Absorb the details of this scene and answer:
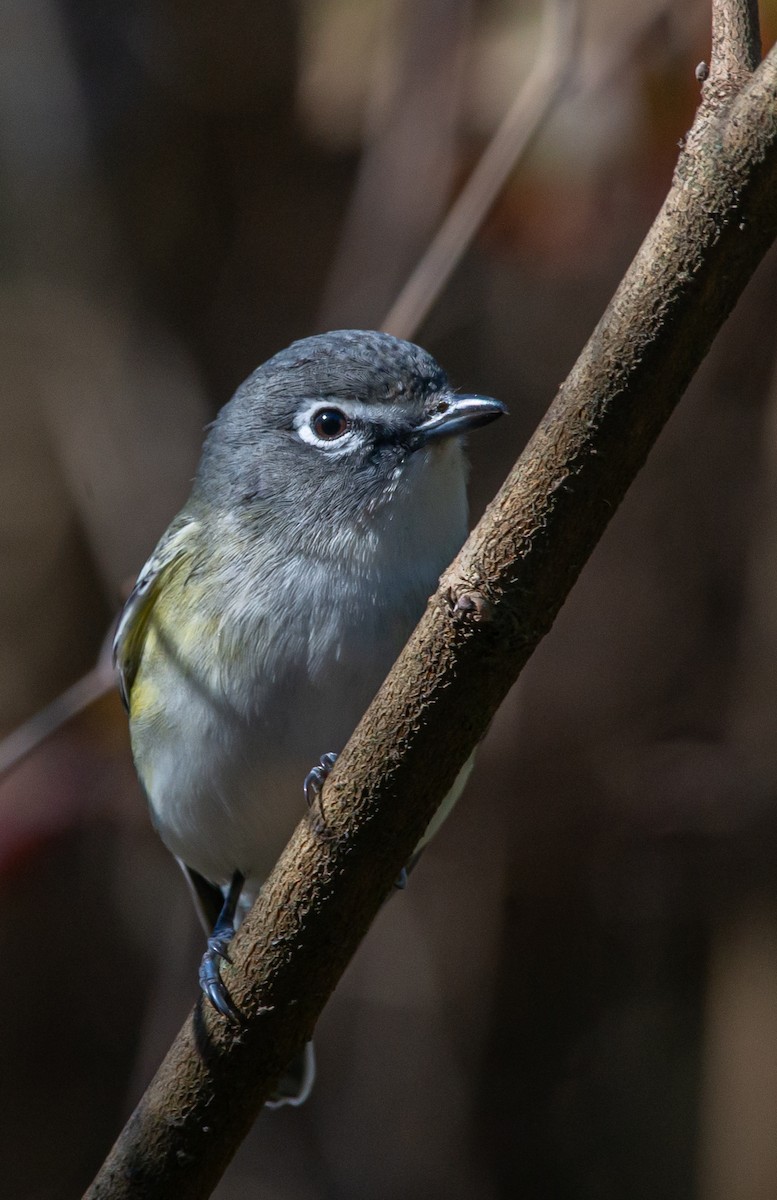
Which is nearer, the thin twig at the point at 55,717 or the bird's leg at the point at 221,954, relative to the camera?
the bird's leg at the point at 221,954

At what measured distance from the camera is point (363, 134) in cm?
525

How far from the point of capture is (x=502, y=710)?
5324 mm

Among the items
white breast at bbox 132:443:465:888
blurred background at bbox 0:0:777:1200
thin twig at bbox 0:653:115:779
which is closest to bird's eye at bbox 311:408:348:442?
white breast at bbox 132:443:465:888

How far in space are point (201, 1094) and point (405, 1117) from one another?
10.6 ft

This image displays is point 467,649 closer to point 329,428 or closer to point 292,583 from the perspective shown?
point 292,583

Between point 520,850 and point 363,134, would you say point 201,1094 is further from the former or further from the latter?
point 363,134

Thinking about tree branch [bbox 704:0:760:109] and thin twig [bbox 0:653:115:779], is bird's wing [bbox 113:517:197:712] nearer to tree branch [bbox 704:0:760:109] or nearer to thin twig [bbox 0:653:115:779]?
thin twig [bbox 0:653:115:779]

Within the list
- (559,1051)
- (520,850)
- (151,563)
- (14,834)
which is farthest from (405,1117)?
(151,563)

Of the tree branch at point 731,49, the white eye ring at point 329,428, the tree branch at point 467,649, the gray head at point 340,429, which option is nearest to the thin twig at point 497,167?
the gray head at point 340,429

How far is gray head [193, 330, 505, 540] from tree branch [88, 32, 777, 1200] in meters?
0.92

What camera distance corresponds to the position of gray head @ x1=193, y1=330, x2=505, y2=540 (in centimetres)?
292

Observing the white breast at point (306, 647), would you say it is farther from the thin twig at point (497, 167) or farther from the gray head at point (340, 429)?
the thin twig at point (497, 167)

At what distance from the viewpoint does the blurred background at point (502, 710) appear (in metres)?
5.14

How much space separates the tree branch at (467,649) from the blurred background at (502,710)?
2.67m
